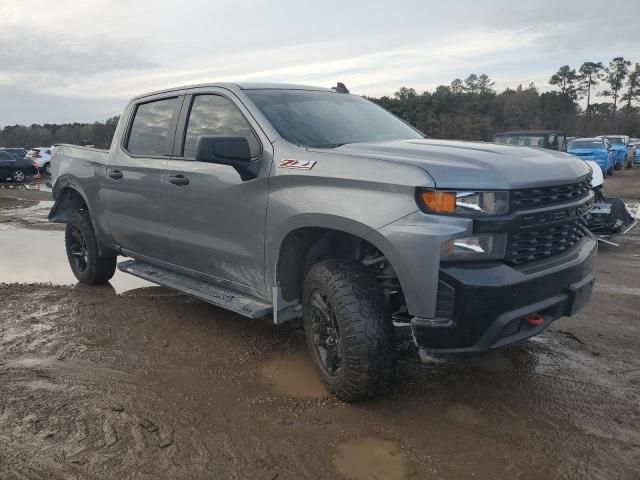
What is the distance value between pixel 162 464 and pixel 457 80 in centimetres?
8883

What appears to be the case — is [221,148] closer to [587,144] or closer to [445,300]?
[445,300]

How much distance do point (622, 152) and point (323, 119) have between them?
88.2 ft

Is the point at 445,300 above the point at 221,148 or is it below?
below

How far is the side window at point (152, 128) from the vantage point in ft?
15.7

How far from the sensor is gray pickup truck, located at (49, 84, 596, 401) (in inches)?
113

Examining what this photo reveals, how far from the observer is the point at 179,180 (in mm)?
4391

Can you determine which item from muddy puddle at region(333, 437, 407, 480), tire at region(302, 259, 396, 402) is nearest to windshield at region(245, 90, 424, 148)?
tire at region(302, 259, 396, 402)

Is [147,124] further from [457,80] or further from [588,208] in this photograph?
[457,80]

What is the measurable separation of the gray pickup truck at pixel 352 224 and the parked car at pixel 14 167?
2332cm

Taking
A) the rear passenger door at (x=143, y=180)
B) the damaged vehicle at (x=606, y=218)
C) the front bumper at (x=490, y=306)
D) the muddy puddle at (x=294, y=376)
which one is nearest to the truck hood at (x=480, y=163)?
the front bumper at (x=490, y=306)

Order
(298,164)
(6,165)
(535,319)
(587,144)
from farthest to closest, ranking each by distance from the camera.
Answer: (6,165)
(587,144)
(298,164)
(535,319)

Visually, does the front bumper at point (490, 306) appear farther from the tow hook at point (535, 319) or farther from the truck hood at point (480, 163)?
the truck hood at point (480, 163)

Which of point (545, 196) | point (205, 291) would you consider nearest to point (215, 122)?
point (205, 291)

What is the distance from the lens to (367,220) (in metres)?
3.07
